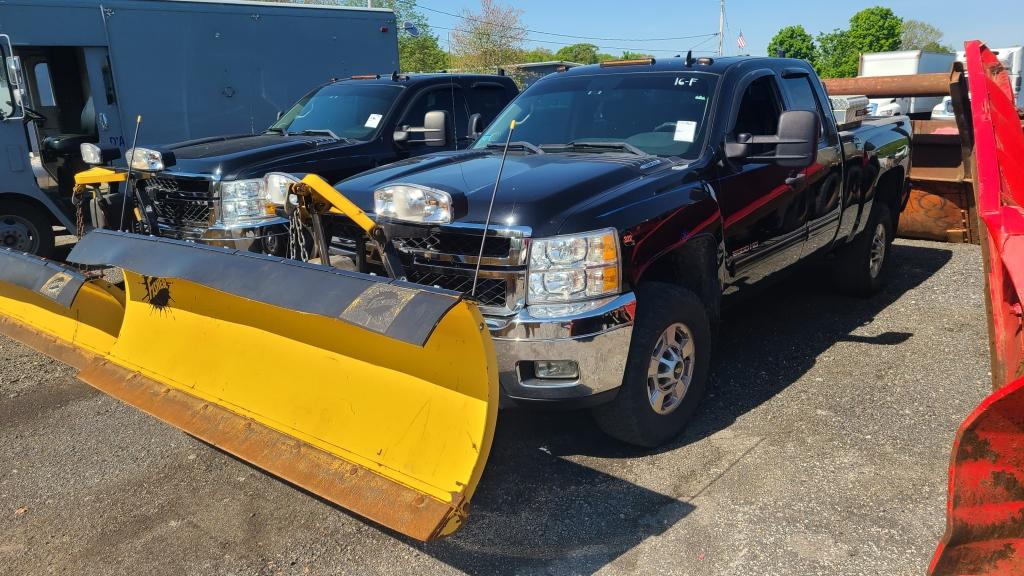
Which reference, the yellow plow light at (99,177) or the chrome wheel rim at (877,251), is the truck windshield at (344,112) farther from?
the chrome wheel rim at (877,251)

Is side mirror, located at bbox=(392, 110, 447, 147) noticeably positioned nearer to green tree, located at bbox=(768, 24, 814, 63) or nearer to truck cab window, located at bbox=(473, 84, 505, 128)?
truck cab window, located at bbox=(473, 84, 505, 128)

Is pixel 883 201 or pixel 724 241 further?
pixel 883 201

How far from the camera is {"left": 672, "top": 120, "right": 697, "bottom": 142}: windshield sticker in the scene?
14.6 feet

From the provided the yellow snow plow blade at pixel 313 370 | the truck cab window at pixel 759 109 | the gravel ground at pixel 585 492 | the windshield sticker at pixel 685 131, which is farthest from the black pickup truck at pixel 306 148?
the truck cab window at pixel 759 109

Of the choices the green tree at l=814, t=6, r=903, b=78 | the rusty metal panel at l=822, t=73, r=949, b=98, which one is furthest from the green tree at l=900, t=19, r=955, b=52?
the rusty metal panel at l=822, t=73, r=949, b=98

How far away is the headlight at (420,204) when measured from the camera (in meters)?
3.42

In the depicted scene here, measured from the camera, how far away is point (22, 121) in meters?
8.20

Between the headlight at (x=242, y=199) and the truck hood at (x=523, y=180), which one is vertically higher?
the truck hood at (x=523, y=180)

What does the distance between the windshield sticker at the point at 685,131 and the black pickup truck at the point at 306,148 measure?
74.2 inches

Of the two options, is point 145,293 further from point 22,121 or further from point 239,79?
point 239,79

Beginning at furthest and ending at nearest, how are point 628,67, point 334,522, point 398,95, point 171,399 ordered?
point 398,95, point 628,67, point 171,399, point 334,522

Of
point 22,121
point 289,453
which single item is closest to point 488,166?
point 289,453

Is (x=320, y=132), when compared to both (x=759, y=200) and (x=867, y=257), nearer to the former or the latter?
(x=759, y=200)

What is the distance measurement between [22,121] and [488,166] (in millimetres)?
6392
